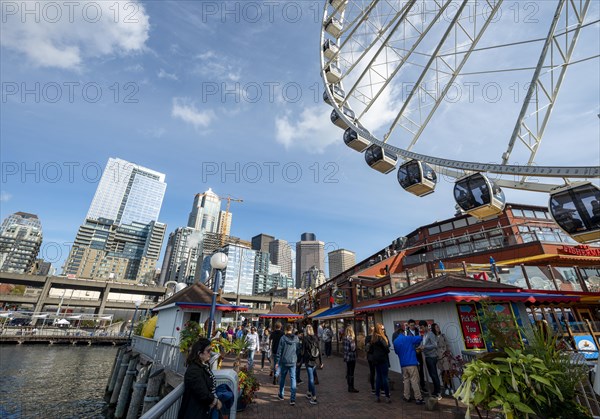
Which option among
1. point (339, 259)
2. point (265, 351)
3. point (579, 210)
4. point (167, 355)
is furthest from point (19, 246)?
point (579, 210)

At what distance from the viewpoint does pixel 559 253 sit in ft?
71.9

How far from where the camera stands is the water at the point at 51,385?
48.7ft

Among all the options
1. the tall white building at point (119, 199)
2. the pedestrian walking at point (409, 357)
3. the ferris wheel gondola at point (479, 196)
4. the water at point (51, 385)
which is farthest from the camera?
the tall white building at point (119, 199)

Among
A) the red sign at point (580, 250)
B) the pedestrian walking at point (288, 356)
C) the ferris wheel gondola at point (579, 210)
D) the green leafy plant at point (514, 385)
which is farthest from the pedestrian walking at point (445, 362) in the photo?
the red sign at point (580, 250)

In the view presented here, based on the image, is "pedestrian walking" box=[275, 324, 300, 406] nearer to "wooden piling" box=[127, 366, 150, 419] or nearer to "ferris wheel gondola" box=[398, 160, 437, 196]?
"ferris wheel gondola" box=[398, 160, 437, 196]

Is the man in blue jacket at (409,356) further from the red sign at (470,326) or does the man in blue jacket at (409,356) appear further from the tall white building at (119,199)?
the tall white building at (119,199)

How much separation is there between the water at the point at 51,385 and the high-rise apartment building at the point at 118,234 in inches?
4878

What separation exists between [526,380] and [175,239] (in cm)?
19341

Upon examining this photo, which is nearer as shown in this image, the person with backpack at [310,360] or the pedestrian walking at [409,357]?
the pedestrian walking at [409,357]

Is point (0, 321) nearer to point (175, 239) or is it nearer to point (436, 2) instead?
point (436, 2)

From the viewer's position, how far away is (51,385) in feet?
64.8

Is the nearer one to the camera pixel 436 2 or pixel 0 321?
pixel 436 2

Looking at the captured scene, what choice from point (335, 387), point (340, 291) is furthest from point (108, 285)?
point (335, 387)

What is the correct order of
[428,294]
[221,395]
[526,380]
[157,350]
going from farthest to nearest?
[157,350], [428,294], [221,395], [526,380]
